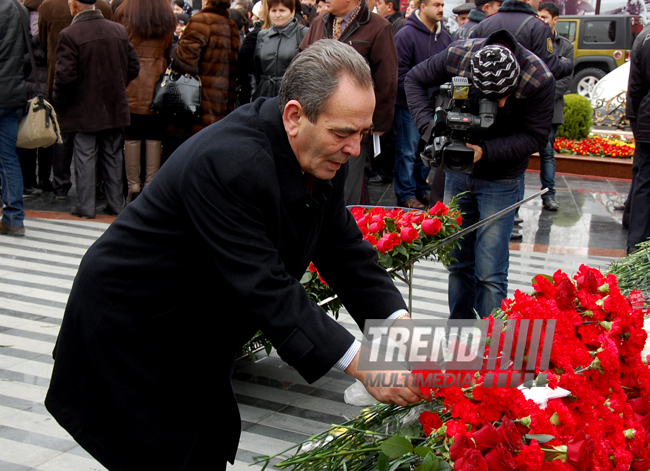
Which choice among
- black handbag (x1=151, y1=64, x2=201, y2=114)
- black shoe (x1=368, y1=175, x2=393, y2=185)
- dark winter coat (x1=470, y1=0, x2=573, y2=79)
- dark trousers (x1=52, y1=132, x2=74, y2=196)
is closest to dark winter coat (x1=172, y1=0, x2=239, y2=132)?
black handbag (x1=151, y1=64, x2=201, y2=114)

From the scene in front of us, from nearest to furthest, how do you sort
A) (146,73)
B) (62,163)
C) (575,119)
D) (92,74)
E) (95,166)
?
(92,74), (95,166), (146,73), (62,163), (575,119)

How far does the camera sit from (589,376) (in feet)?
6.29

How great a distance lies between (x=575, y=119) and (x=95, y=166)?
26.2 ft

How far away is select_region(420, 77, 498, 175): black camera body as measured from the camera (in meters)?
3.65

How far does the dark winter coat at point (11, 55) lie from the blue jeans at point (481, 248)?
3.96 meters

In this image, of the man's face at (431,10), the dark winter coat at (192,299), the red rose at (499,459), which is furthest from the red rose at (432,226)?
the man's face at (431,10)

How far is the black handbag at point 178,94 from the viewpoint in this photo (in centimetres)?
722

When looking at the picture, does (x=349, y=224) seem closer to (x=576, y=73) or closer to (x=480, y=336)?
(x=480, y=336)

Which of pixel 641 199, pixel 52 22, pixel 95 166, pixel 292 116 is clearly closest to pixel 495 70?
pixel 292 116

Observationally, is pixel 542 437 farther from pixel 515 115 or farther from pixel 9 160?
pixel 9 160

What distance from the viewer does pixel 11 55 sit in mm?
6051

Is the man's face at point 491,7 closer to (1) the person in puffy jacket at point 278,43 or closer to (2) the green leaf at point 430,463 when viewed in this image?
(1) the person in puffy jacket at point 278,43

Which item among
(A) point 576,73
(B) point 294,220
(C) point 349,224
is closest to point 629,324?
(C) point 349,224

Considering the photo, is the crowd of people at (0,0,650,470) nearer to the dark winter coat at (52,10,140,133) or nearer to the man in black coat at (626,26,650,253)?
the man in black coat at (626,26,650,253)
